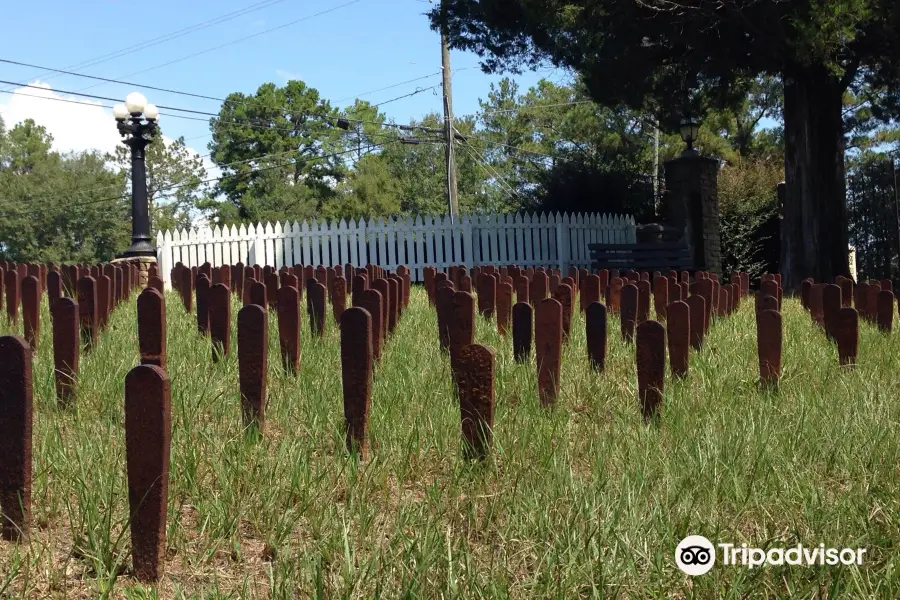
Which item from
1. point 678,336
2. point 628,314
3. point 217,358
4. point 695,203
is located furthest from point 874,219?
point 217,358

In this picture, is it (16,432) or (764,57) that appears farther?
(764,57)

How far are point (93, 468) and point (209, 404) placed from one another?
0.87m

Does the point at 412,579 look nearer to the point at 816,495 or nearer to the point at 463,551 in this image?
the point at 463,551

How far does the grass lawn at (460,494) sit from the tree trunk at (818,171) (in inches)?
497

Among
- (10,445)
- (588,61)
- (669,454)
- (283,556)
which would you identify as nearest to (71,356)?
(10,445)

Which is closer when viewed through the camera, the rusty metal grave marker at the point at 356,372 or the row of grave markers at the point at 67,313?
the rusty metal grave marker at the point at 356,372

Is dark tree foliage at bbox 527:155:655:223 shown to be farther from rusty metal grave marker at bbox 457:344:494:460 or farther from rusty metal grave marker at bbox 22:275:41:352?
rusty metal grave marker at bbox 457:344:494:460

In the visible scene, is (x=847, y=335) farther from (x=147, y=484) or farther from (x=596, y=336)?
(x=147, y=484)

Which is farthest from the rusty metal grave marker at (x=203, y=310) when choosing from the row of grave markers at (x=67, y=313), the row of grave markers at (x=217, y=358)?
the row of grave markers at (x=67, y=313)

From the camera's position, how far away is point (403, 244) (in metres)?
20.3

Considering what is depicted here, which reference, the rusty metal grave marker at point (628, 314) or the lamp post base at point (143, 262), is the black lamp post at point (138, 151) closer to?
the lamp post base at point (143, 262)

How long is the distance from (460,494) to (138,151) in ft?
51.6

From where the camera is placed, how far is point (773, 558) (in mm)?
2221

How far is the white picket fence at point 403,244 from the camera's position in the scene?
20.2 metres
